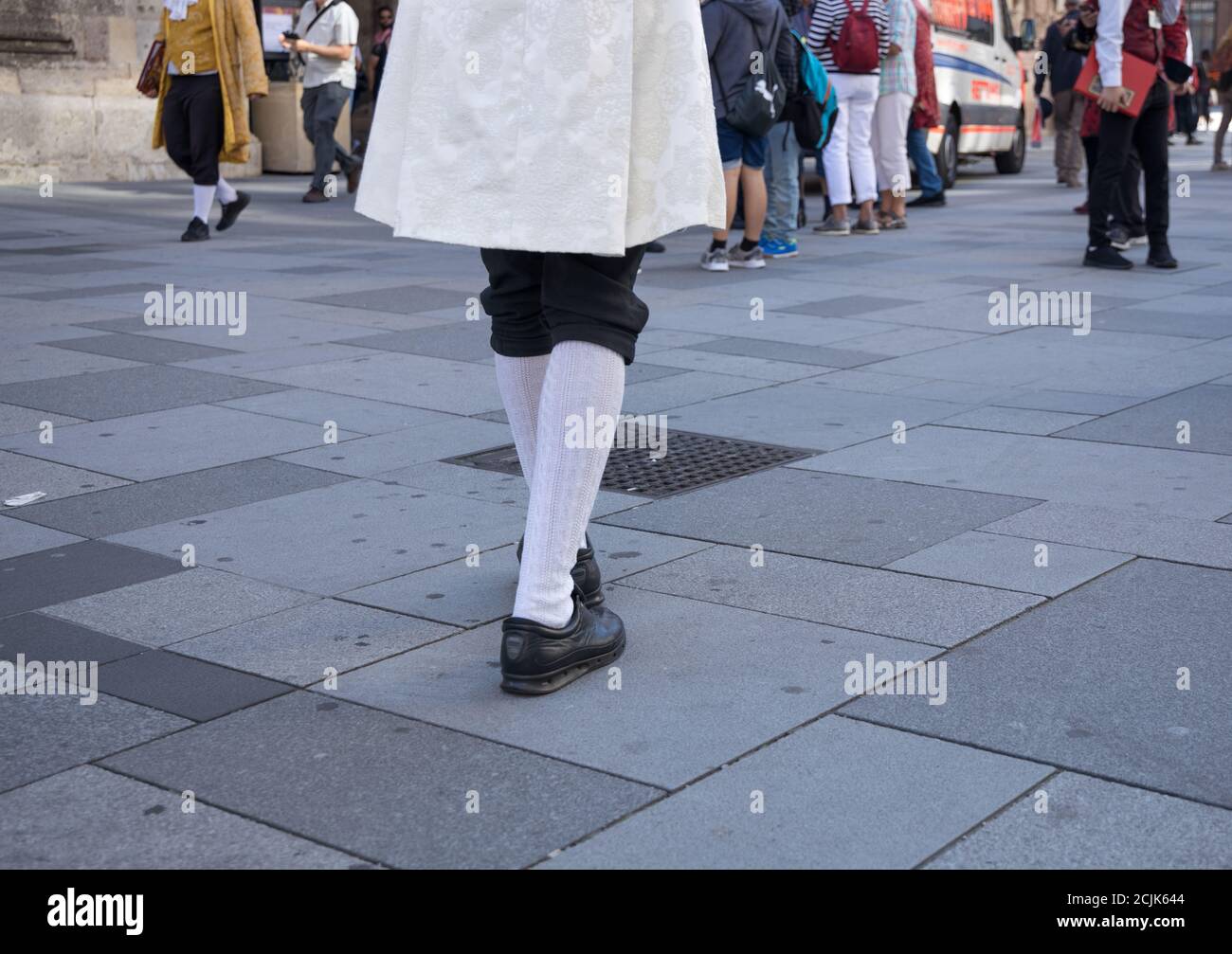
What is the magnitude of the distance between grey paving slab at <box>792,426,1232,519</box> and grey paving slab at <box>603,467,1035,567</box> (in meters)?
0.15

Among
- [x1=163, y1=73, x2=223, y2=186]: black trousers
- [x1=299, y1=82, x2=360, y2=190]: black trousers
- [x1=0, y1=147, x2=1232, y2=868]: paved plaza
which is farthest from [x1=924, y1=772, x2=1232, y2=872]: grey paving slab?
[x1=299, y1=82, x2=360, y2=190]: black trousers

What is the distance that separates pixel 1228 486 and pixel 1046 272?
527 cm

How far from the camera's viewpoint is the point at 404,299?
8703 millimetres

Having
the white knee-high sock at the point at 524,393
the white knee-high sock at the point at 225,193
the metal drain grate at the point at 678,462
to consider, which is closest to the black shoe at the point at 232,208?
the white knee-high sock at the point at 225,193

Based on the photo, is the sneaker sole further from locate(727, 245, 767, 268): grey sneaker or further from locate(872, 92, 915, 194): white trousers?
locate(872, 92, 915, 194): white trousers

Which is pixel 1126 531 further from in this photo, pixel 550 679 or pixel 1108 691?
pixel 550 679

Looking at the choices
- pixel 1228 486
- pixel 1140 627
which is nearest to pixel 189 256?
pixel 1228 486

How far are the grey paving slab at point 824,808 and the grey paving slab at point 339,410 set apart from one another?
2983 mm

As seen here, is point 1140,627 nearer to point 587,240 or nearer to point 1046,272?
point 587,240

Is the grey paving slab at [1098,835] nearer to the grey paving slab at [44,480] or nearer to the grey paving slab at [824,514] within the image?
the grey paving slab at [824,514]

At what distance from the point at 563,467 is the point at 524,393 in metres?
0.39

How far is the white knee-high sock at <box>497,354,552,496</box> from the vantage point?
347 cm

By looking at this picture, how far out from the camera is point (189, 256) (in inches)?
413

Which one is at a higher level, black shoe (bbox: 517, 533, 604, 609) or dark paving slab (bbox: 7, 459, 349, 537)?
black shoe (bbox: 517, 533, 604, 609)
